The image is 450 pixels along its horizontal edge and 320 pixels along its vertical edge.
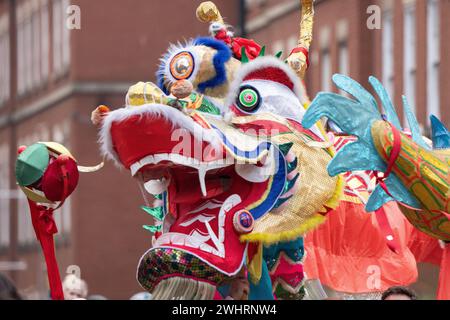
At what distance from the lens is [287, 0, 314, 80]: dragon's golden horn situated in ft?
34.1

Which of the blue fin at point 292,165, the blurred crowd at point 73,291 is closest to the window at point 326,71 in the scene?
the blurred crowd at point 73,291

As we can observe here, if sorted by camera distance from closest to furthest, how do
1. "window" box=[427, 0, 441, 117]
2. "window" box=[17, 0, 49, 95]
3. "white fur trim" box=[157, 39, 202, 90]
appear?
"white fur trim" box=[157, 39, 202, 90]
"window" box=[427, 0, 441, 117]
"window" box=[17, 0, 49, 95]

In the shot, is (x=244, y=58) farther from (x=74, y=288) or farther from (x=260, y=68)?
(x=74, y=288)

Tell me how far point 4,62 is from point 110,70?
8167 millimetres

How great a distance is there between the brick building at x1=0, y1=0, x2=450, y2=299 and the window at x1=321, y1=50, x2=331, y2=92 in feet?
0.07

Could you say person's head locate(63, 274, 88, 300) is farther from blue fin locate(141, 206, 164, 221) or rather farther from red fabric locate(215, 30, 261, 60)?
red fabric locate(215, 30, 261, 60)

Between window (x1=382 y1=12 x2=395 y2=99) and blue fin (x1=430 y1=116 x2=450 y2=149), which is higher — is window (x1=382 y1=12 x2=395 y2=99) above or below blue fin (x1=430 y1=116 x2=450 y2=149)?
above

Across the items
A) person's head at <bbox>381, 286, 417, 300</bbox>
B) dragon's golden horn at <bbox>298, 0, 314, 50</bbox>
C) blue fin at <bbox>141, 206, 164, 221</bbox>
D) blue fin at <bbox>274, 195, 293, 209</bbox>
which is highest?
dragon's golden horn at <bbox>298, 0, 314, 50</bbox>

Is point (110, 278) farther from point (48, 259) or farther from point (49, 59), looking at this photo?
point (48, 259)

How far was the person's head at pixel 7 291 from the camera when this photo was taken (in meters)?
9.27

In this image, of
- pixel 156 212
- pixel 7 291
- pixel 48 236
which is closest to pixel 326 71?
pixel 156 212

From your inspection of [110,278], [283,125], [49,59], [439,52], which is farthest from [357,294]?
[49,59]

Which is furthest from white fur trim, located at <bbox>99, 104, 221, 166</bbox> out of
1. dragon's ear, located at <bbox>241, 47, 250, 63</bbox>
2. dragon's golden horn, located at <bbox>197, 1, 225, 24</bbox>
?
dragon's golden horn, located at <bbox>197, 1, 225, 24</bbox>

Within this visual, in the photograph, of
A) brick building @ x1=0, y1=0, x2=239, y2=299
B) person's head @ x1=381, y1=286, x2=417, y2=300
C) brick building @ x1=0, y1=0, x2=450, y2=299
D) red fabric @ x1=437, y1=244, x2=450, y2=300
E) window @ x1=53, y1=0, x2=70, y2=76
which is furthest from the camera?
window @ x1=53, y1=0, x2=70, y2=76
